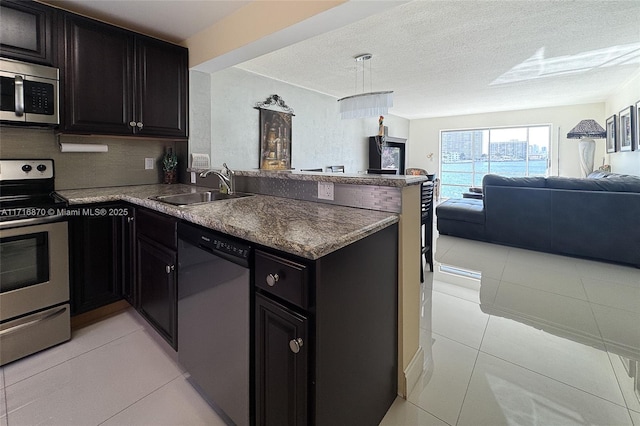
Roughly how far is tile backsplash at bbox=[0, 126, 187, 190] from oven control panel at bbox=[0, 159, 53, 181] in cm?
13

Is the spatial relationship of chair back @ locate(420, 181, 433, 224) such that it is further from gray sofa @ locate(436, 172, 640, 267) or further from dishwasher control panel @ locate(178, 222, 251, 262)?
dishwasher control panel @ locate(178, 222, 251, 262)

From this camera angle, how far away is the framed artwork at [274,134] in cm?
422

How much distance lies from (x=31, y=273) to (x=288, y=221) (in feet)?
5.68

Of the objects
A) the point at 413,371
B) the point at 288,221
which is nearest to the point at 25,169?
the point at 288,221

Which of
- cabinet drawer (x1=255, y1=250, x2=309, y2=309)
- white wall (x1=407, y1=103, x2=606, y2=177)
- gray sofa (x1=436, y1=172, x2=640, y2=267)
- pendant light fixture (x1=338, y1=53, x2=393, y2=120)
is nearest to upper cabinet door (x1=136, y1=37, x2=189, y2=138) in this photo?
pendant light fixture (x1=338, y1=53, x2=393, y2=120)

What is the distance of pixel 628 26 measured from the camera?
113 inches

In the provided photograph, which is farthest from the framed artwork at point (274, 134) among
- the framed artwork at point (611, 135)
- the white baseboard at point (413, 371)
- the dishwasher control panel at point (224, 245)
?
the framed artwork at point (611, 135)

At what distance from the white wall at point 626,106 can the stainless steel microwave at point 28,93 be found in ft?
21.5

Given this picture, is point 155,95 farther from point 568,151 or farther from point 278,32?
point 568,151

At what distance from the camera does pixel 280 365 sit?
1.04 meters

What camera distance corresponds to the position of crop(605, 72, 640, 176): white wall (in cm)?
430

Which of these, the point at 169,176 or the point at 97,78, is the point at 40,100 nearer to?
the point at 97,78

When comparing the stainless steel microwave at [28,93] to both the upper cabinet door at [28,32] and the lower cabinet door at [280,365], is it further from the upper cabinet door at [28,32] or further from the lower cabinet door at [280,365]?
the lower cabinet door at [280,365]

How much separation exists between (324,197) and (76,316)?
6.63 ft
